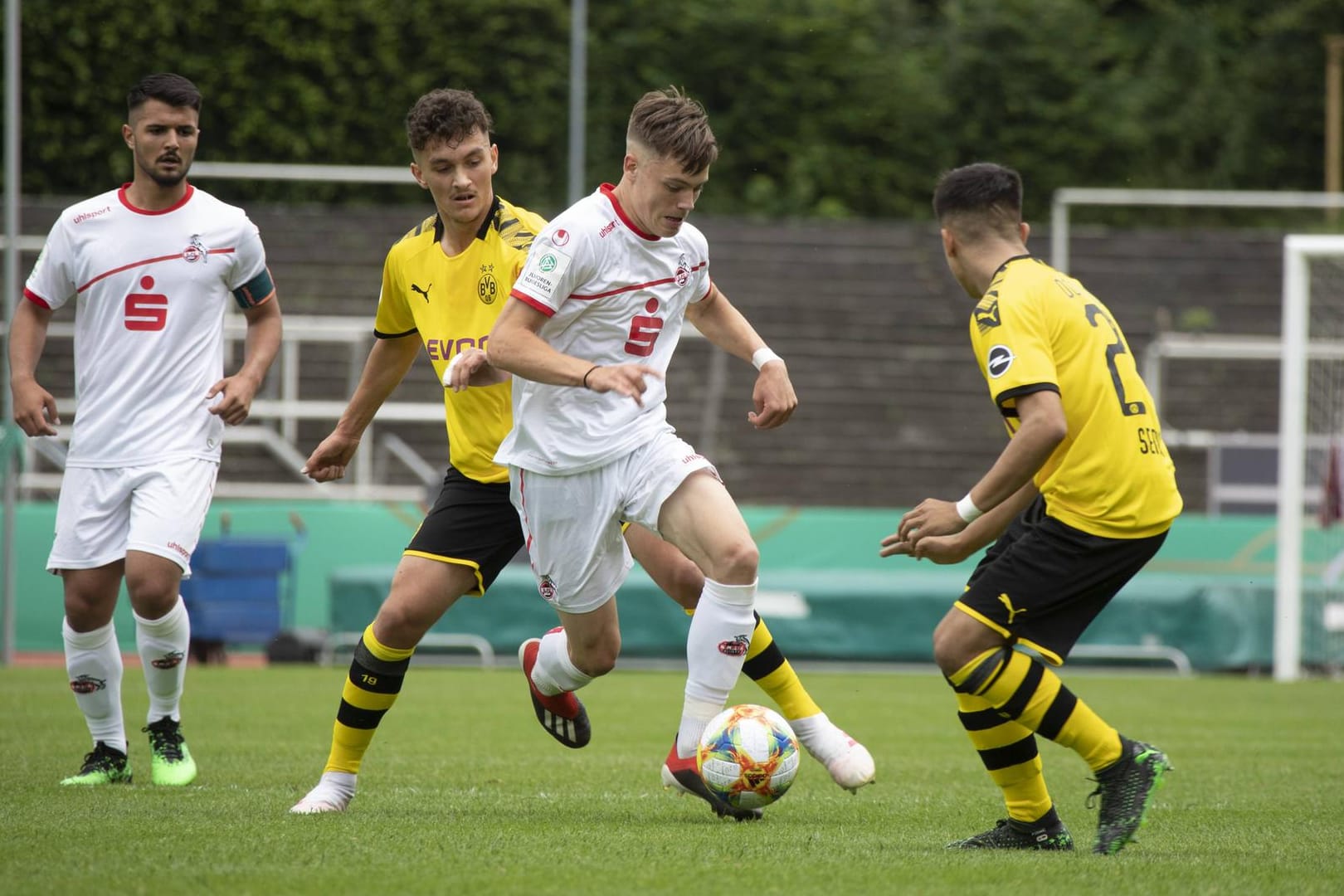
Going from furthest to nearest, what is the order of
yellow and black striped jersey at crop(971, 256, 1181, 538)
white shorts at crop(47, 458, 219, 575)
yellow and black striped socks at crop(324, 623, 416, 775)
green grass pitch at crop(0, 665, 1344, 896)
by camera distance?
1. white shorts at crop(47, 458, 219, 575)
2. yellow and black striped socks at crop(324, 623, 416, 775)
3. yellow and black striped jersey at crop(971, 256, 1181, 538)
4. green grass pitch at crop(0, 665, 1344, 896)

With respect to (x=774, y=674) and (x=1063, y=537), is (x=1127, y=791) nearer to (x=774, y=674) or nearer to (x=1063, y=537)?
(x=1063, y=537)

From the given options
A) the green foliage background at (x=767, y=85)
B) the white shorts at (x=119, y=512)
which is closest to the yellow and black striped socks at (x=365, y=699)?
the white shorts at (x=119, y=512)

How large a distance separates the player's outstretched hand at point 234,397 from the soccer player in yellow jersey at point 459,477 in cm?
45

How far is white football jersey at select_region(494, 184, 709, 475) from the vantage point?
213 inches

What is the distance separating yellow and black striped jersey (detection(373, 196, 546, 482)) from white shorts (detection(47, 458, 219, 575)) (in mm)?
1110

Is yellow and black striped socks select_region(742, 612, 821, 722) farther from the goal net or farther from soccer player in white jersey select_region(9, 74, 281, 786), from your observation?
the goal net

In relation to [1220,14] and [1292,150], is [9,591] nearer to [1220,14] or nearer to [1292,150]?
[1292,150]

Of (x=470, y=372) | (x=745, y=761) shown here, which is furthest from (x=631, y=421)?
(x=745, y=761)

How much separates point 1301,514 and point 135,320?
11.5 metres

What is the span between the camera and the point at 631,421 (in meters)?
5.50

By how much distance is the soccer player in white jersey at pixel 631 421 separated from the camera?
5.33 m

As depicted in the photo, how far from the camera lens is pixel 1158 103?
112 feet

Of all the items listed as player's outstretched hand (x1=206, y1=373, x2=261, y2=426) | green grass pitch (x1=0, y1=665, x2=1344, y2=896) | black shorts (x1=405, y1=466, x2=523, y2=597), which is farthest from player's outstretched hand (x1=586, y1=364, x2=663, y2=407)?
player's outstretched hand (x1=206, y1=373, x2=261, y2=426)

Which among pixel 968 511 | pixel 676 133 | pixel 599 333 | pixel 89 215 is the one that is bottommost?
pixel 968 511
